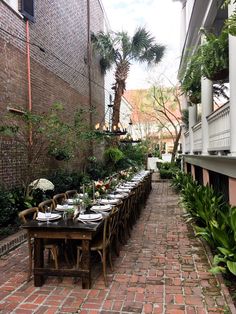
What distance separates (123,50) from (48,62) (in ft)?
21.6

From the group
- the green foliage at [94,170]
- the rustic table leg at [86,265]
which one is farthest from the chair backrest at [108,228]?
the green foliage at [94,170]

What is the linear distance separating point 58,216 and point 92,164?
10381 mm

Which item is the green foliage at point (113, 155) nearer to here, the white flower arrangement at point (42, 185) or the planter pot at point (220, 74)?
the white flower arrangement at point (42, 185)

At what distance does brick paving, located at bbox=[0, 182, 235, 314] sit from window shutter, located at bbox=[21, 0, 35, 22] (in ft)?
19.7

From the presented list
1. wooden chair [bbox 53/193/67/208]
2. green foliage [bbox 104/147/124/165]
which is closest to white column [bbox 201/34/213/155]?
wooden chair [bbox 53/193/67/208]

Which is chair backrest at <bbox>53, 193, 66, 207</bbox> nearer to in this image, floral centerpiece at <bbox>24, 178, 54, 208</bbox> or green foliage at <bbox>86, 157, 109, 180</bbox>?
floral centerpiece at <bbox>24, 178, 54, 208</bbox>

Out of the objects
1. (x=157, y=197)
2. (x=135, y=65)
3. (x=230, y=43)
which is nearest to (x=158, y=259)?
(x=230, y=43)

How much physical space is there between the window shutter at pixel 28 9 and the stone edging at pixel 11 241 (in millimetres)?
5573

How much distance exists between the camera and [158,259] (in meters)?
5.16

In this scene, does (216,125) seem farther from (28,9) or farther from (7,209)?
(28,9)

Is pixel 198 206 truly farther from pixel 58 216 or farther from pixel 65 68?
A: pixel 65 68

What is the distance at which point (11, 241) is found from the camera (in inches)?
230

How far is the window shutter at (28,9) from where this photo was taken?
823 cm

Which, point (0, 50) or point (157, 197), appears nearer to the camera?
point (0, 50)
